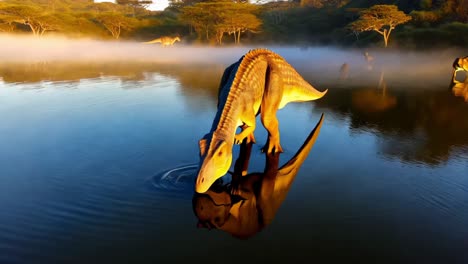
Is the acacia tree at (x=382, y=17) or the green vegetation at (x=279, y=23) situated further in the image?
the green vegetation at (x=279, y=23)

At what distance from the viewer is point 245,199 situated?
427 cm

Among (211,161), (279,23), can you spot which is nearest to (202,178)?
(211,161)

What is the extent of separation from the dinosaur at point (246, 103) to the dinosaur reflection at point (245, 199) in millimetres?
531

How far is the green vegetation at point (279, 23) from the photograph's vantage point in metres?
28.3

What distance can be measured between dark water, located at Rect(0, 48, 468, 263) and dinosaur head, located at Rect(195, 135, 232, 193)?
1.97 feet

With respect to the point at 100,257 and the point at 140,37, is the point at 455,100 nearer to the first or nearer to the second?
the point at 100,257

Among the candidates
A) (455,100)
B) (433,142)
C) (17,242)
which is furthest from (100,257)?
(455,100)

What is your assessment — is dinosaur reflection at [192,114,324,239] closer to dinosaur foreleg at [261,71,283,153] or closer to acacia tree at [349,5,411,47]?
dinosaur foreleg at [261,71,283,153]

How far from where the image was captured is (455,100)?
424 inches

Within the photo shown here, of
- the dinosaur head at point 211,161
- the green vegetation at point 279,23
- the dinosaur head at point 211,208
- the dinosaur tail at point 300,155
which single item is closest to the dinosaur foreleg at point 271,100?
the dinosaur tail at point 300,155

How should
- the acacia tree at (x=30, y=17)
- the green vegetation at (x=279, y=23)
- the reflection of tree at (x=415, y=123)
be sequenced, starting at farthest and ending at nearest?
the acacia tree at (x=30, y=17)
the green vegetation at (x=279, y=23)
the reflection of tree at (x=415, y=123)

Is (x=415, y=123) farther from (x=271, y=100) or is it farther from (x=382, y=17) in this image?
(x=382, y=17)

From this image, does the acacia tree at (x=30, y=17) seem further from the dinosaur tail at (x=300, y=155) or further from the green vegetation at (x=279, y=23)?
the dinosaur tail at (x=300, y=155)

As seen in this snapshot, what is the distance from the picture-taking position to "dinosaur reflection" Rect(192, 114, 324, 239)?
3771 millimetres
